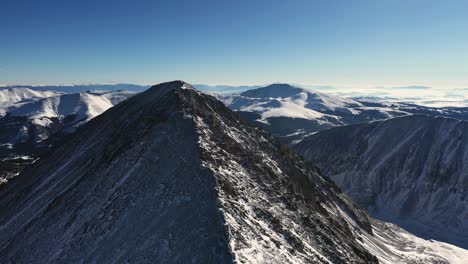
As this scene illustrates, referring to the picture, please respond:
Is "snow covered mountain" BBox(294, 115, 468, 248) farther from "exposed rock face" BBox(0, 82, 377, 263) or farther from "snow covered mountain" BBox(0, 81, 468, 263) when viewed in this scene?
"exposed rock face" BBox(0, 82, 377, 263)

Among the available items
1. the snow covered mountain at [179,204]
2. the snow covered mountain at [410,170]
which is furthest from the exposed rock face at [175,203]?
the snow covered mountain at [410,170]

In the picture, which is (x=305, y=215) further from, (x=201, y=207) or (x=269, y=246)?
(x=201, y=207)

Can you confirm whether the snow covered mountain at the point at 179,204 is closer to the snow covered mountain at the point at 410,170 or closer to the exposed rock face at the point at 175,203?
the exposed rock face at the point at 175,203

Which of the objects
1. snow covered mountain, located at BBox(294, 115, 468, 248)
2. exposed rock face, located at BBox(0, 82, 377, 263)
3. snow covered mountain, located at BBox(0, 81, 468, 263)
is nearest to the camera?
exposed rock face, located at BBox(0, 82, 377, 263)

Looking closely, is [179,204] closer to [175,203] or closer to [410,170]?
[175,203]

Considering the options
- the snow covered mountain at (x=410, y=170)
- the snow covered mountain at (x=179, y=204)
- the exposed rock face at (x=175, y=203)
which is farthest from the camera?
the snow covered mountain at (x=410, y=170)

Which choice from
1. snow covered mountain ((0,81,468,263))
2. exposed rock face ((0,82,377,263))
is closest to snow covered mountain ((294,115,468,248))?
snow covered mountain ((0,81,468,263))
